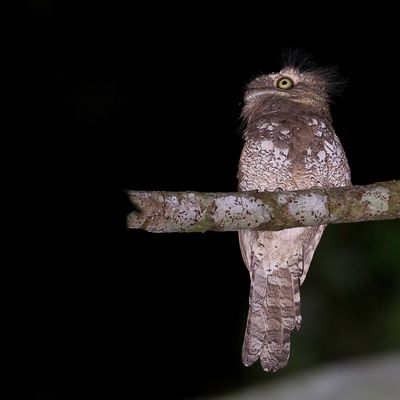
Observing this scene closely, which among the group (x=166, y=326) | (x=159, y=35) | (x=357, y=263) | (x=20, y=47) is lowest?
(x=166, y=326)

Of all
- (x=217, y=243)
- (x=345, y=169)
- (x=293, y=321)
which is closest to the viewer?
(x=345, y=169)

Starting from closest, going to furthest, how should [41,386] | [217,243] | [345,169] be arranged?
1. [345,169]
2. [41,386]
3. [217,243]

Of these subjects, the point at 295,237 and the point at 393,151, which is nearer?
the point at 295,237

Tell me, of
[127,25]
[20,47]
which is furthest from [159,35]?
[20,47]

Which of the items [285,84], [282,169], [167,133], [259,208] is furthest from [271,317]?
[167,133]

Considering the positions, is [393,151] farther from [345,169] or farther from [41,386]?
[41,386]

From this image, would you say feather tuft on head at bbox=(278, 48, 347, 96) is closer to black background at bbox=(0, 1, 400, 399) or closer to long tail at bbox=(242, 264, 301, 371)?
long tail at bbox=(242, 264, 301, 371)

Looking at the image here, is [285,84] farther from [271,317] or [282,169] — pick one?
[271,317]
